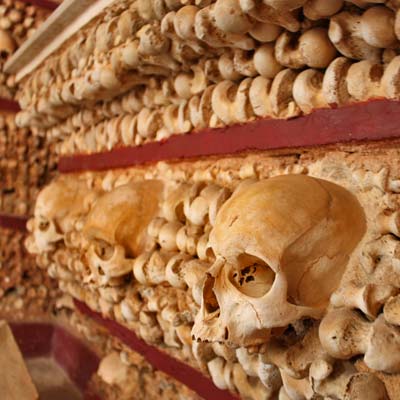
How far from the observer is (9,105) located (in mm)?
2268

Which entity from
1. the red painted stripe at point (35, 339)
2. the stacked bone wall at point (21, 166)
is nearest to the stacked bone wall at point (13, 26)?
the stacked bone wall at point (21, 166)

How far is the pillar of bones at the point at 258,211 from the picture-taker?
66 cm

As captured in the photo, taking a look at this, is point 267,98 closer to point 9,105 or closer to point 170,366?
point 170,366

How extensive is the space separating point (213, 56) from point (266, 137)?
0.20 metres

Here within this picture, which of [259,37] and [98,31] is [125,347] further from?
[259,37]

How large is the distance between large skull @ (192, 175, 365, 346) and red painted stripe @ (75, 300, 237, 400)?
16.3 inches

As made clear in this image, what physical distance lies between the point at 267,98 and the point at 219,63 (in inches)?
5.7

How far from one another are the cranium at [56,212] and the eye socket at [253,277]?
96cm

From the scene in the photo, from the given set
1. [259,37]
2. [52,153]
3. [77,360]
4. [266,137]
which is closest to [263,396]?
[266,137]

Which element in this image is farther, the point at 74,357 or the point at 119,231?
the point at 74,357

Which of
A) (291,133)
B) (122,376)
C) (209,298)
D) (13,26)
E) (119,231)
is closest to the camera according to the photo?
(209,298)

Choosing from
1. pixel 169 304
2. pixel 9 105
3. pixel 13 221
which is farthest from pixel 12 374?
pixel 9 105

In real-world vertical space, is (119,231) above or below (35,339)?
above

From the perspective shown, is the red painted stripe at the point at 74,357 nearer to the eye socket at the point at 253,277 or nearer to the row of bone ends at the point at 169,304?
the row of bone ends at the point at 169,304
